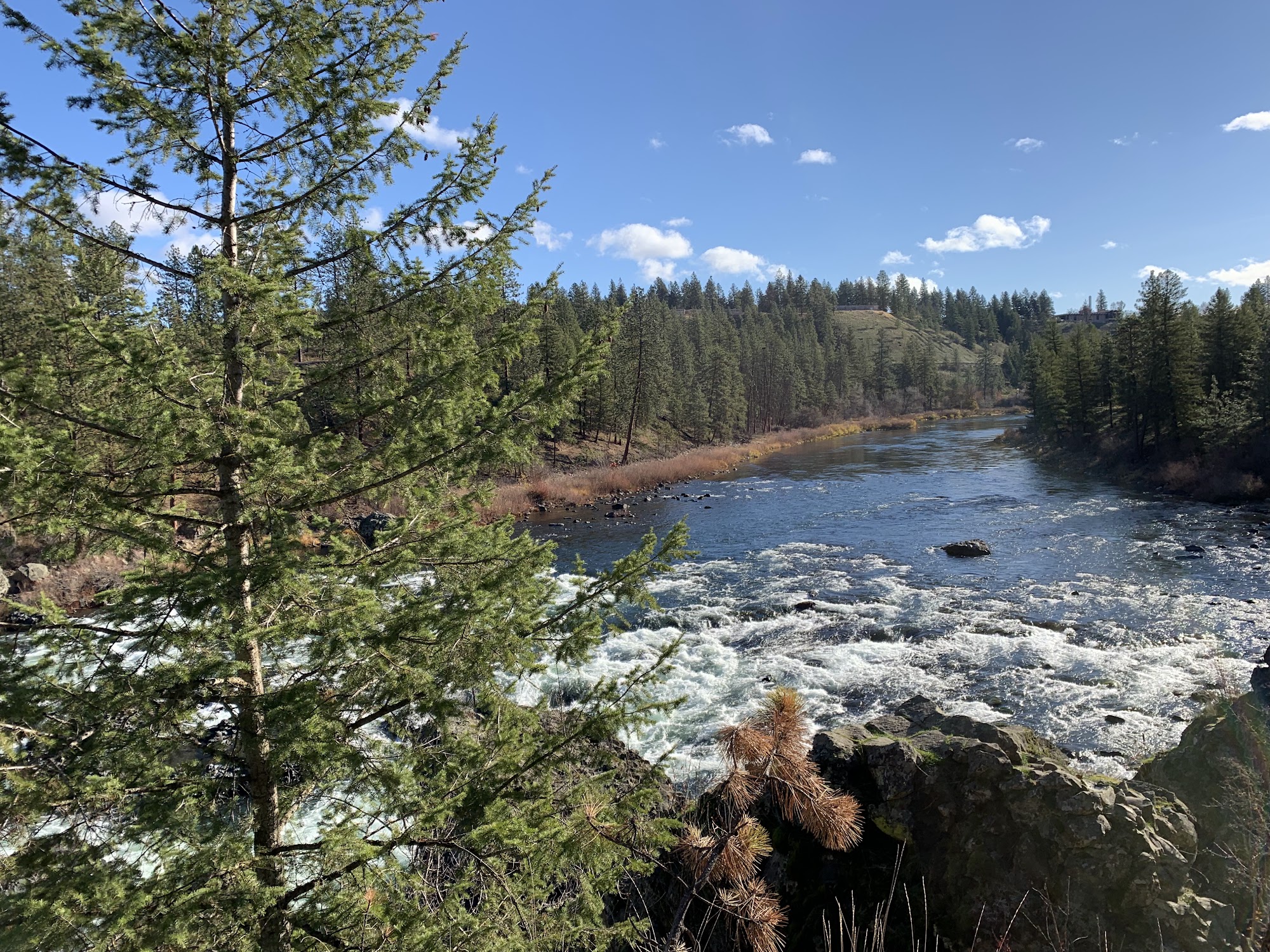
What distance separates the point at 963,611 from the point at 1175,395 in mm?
32237

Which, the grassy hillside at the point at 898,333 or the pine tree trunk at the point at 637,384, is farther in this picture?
the grassy hillside at the point at 898,333

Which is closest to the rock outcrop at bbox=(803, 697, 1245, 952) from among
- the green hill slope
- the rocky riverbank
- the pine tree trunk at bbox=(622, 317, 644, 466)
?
the rocky riverbank

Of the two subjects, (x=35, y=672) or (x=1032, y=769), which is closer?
(x=35, y=672)

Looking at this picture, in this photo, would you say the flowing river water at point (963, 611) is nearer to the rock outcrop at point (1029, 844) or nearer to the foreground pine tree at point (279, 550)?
the foreground pine tree at point (279, 550)

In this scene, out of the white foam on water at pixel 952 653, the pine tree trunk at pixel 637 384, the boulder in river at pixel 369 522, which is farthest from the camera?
the pine tree trunk at pixel 637 384

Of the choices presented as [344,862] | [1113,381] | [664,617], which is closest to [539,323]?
[344,862]

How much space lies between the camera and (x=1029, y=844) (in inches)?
241

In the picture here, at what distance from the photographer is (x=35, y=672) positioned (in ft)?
11.8

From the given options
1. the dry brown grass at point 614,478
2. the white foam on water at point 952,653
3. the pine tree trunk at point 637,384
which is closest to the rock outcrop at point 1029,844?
the white foam on water at point 952,653

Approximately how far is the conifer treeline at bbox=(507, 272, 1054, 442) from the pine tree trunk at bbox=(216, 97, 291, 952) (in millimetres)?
1914

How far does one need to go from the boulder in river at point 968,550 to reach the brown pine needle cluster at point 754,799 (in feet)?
66.6

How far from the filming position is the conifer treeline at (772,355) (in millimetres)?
57062

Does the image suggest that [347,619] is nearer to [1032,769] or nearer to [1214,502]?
[1032,769]

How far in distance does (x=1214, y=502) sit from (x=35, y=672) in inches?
1514
